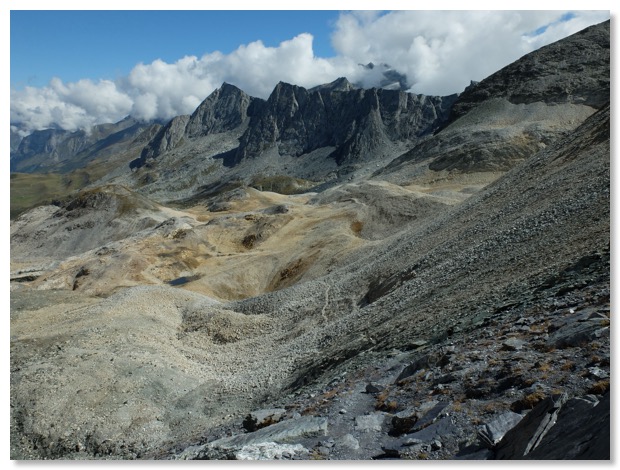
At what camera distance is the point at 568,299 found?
14539mm

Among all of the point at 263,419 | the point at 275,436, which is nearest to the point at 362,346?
the point at 263,419

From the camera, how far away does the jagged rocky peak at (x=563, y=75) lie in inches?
4053

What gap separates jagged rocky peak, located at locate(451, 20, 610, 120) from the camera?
103m

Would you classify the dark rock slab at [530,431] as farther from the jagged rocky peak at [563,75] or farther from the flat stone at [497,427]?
the jagged rocky peak at [563,75]

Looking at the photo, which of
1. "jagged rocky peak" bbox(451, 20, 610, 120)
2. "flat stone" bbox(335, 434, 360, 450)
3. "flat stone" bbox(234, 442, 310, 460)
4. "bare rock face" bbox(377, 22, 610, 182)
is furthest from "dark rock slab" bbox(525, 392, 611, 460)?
"jagged rocky peak" bbox(451, 20, 610, 120)

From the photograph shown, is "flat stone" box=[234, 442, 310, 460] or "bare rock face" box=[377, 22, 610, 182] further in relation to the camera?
"bare rock face" box=[377, 22, 610, 182]

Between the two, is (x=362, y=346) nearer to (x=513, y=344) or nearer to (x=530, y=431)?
(x=513, y=344)

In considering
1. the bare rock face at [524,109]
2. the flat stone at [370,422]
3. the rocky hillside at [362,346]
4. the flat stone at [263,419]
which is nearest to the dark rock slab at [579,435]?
the rocky hillside at [362,346]

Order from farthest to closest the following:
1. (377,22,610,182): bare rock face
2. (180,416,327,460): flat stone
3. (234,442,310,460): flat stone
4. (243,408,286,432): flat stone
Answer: (377,22,610,182): bare rock face → (243,408,286,432): flat stone → (180,416,327,460): flat stone → (234,442,310,460): flat stone

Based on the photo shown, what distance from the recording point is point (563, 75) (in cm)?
10869

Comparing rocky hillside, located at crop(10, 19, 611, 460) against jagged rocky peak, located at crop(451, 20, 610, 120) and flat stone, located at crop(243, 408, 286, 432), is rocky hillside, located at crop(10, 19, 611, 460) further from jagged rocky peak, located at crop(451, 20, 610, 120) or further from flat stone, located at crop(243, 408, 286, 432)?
jagged rocky peak, located at crop(451, 20, 610, 120)

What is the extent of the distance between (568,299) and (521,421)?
20.6ft

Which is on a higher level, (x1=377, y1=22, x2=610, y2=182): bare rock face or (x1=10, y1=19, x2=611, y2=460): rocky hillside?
(x1=377, y1=22, x2=610, y2=182): bare rock face

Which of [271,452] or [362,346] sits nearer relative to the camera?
[271,452]
